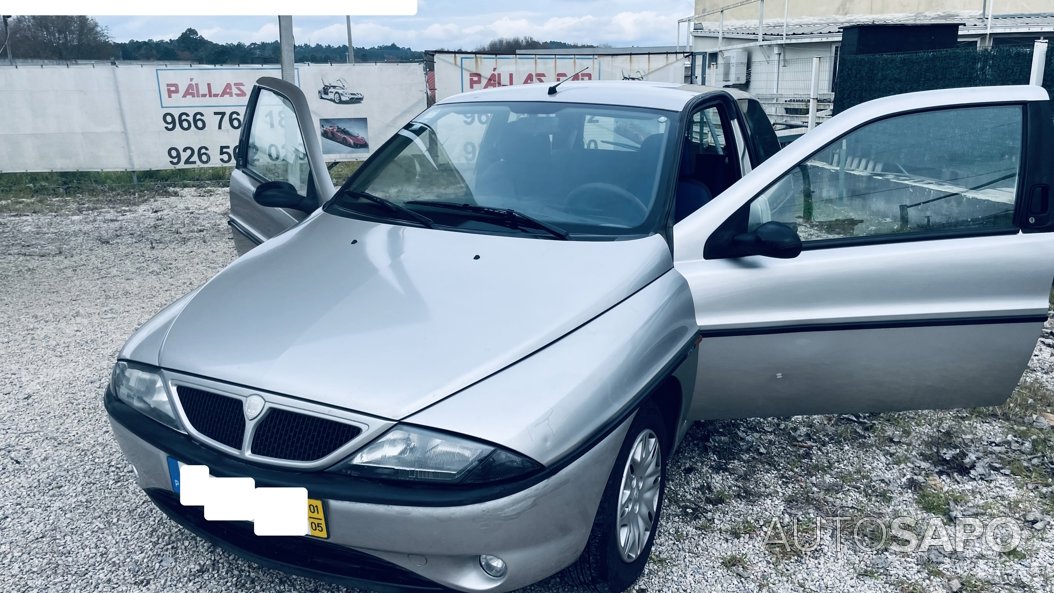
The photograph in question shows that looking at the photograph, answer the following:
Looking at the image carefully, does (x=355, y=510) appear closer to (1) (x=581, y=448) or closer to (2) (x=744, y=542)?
(1) (x=581, y=448)

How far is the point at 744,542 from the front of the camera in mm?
3033

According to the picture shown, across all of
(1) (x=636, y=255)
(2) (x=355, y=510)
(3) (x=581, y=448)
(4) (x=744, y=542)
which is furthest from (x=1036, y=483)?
(2) (x=355, y=510)

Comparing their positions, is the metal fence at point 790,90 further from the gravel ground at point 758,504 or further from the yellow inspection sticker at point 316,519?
the yellow inspection sticker at point 316,519

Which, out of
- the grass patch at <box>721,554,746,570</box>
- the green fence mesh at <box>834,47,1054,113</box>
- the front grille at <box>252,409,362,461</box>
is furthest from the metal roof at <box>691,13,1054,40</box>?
the front grille at <box>252,409,362,461</box>

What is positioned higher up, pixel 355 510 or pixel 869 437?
pixel 355 510

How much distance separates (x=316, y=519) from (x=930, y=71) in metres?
9.79

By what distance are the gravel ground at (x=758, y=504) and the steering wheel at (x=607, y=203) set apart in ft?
3.87

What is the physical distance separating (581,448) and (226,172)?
11.3 m

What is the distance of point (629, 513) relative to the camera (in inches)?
104

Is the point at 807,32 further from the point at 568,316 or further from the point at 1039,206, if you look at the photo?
the point at 568,316

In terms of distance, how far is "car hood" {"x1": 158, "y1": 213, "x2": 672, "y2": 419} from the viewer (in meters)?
2.26

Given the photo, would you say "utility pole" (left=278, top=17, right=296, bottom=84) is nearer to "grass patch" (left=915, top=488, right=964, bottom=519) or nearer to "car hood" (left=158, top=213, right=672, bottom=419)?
"car hood" (left=158, top=213, right=672, bottom=419)

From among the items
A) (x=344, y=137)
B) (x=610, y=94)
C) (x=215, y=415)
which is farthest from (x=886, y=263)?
(x=344, y=137)

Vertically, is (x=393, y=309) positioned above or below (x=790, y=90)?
below
